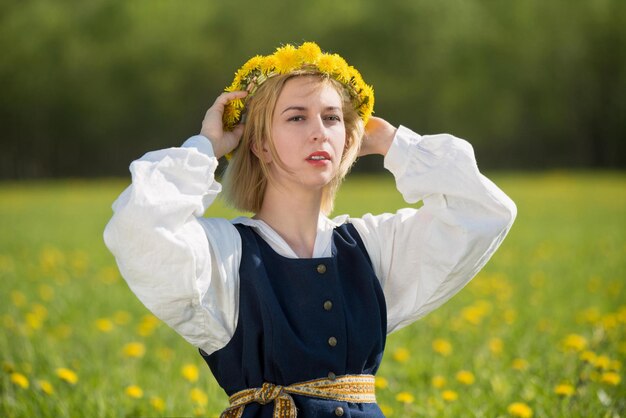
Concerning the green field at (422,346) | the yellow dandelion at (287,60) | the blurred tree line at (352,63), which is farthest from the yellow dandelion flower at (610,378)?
the blurred tree line at (352,63)

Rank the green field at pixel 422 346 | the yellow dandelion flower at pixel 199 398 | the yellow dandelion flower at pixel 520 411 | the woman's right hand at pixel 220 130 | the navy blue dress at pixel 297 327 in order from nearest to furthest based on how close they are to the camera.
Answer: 1. the navy blue dress at pixel 297 327
2. the woman's right hand at pixel 220 130
3. the yellow dandelion flower at pixel 520 411
4. the yellow dandelion flower at pixel 199 398
5. the green field at pixel 422 346

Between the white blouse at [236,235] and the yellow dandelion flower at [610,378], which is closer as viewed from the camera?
the white blouse at [236,235]

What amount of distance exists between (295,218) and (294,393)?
0.46 metres

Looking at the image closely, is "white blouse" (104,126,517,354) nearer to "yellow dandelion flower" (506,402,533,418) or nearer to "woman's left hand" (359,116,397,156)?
"woman's left hand" (359,116,397,156)

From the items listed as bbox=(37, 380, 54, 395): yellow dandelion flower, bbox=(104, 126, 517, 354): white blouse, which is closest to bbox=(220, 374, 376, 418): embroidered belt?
bbox=(104, 126, 517, 354): white blouse

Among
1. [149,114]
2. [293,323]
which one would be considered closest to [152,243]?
[293,323]

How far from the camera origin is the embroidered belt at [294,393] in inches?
81.5

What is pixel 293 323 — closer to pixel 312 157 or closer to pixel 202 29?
pixel 312 157

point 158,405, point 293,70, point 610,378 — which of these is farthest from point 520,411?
point 293,70

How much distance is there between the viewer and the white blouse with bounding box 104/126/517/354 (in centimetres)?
193

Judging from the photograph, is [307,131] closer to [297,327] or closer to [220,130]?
[220,130]

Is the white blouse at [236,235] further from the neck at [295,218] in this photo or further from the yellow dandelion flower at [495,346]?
the yellow dandelion flower at [495,346]

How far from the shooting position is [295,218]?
2258 millimetres

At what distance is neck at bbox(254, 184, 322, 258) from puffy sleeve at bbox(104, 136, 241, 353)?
5.7 inches
